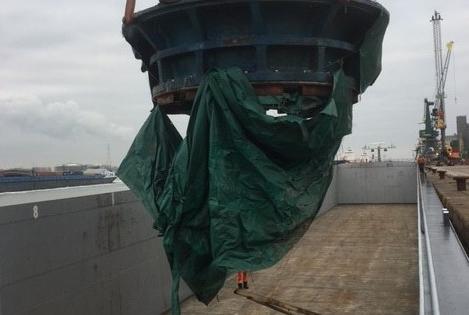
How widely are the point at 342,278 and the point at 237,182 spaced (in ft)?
20.7

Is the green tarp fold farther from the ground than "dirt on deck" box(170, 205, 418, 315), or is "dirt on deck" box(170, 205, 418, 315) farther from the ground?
the green tarp fold

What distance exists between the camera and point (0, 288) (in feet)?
14.8

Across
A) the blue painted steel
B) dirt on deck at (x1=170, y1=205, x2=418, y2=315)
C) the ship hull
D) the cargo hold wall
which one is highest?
the blue painted steel

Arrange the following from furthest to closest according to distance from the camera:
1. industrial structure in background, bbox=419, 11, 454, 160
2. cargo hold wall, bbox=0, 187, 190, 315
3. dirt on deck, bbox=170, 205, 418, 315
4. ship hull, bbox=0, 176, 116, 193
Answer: industrial structure in background, bbox=419, 11, 454, 160 < ship hull, bbox=0, 176, 116, 193 < dirt on deck, bbox=170, 205, 418, 315 < cargo hold wall, bbox=0, 187, 190, 315

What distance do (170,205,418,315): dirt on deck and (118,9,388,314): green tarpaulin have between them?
357 centimetres

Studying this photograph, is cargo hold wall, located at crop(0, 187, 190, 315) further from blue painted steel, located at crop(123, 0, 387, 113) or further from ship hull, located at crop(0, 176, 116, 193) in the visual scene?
ship hull, located at crop(0, 176, 116, 193)

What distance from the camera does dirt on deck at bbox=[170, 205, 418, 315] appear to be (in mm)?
7734

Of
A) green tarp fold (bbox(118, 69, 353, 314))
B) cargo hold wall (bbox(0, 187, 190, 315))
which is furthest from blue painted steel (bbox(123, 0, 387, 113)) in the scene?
cargo hold wall (bbox(0, 187, 190, 315))

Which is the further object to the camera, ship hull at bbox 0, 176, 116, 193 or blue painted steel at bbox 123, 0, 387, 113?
ship hull at bbox 0, 176, 116, 193

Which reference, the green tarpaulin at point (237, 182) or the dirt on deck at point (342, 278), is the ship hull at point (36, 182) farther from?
the green tarpaulin at point (237, 182)

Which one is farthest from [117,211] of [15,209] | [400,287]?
[400,287]

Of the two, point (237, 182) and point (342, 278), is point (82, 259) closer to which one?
point (237, 182)

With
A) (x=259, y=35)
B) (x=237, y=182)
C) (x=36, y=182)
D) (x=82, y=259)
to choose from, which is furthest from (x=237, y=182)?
(x=36, y=182)

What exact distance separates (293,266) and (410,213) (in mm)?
12145
